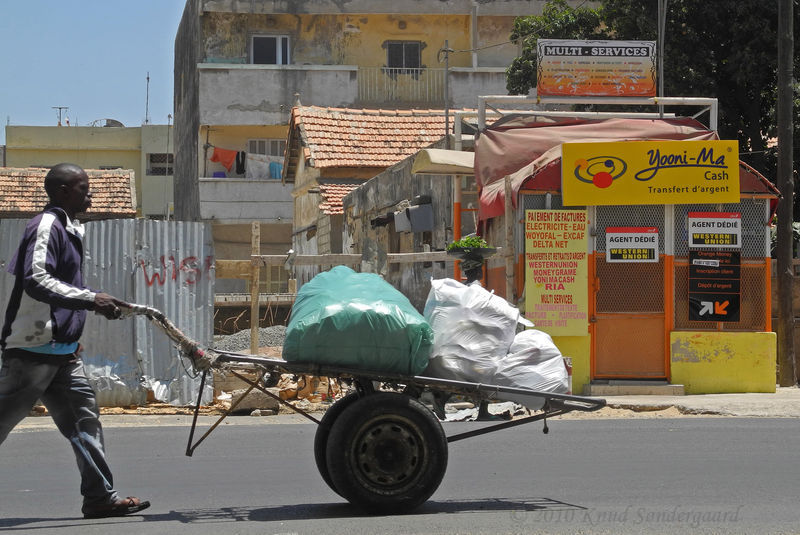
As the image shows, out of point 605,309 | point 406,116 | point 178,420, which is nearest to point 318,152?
point 406,116

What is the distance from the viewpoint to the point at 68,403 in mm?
6258

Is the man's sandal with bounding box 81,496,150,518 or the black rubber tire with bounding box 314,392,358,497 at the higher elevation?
the black rubber tire with bounding box 314,392,358,497

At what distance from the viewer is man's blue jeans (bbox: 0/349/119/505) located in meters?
6.07

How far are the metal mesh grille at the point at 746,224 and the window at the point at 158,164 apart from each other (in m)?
41.2

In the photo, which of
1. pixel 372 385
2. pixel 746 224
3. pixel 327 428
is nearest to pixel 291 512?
pixel 327 428

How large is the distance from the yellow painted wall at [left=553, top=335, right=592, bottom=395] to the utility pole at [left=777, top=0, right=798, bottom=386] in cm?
376

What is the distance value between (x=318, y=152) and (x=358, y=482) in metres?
22.4

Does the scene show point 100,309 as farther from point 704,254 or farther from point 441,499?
point 704,254

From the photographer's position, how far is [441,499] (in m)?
7.21

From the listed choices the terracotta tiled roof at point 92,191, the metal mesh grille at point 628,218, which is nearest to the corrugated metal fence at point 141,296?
the metal mesh grille at point 628,218

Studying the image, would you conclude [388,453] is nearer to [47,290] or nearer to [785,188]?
[47,290]

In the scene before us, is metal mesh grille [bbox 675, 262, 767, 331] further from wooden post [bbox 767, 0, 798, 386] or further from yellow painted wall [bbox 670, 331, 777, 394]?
wooden post [bbox 767, 0, 798, 386]

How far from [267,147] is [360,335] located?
3276cm

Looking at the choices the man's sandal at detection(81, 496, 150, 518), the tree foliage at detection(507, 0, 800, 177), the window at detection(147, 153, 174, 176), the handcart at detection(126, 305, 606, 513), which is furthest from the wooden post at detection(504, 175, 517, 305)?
the window at detection(147, 153, 174, 176)
